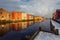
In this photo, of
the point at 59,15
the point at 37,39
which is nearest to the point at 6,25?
the point at 59,15

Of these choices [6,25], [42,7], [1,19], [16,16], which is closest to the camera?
[42,7]

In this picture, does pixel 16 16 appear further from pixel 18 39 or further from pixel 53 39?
pixel 53 39

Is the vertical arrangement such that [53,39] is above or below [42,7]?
below

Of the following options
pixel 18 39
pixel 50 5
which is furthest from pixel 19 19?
pixel 18 39

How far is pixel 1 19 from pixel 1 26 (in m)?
2.54

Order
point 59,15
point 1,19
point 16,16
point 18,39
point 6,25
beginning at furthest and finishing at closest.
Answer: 1. point 6,25
2. point 59,15
3. point 16,16
4. point 1,19
5. point 18,39

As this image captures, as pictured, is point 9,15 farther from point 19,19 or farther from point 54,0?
point 54,0

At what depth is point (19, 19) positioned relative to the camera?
466 inches

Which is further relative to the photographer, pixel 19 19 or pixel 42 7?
pixel 19 19

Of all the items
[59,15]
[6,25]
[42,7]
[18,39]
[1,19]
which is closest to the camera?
[18,39]

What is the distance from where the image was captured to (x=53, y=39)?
3.71 metres

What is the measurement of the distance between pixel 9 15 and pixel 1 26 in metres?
2.65

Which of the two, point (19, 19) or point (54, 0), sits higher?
point (54, 0)

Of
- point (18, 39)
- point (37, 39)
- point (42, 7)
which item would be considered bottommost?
point (18, 39)
